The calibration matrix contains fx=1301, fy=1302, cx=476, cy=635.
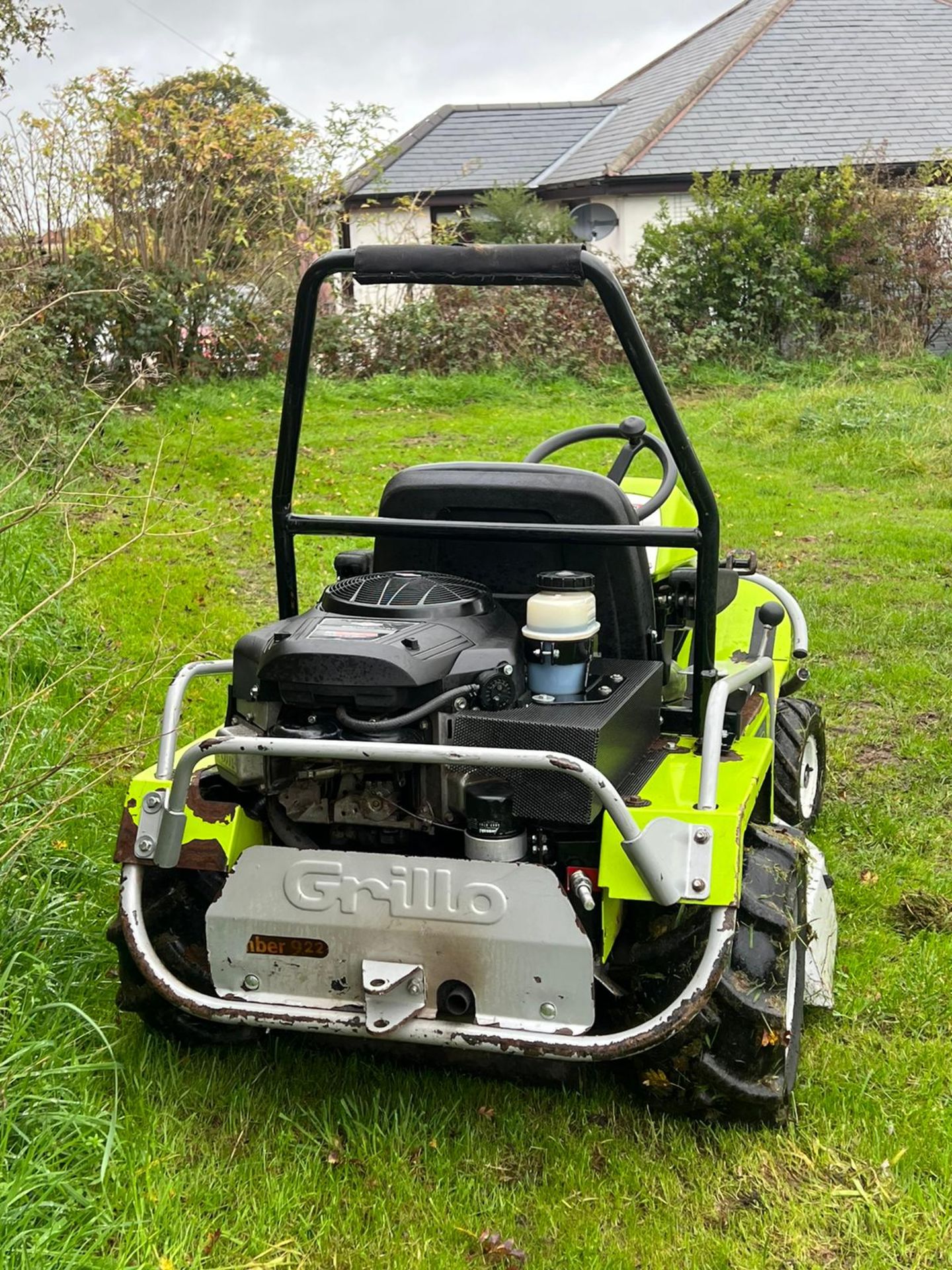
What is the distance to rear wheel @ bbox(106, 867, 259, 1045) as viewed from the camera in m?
2.71

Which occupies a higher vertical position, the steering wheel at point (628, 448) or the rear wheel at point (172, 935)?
the steering wheel at point (628, 448)

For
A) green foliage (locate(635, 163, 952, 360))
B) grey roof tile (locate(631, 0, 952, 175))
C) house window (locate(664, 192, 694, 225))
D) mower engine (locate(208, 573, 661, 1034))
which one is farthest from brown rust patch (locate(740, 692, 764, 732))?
house window (locate(664, 192, 694, 225))

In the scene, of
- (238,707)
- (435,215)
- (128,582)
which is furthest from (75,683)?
(435,215)

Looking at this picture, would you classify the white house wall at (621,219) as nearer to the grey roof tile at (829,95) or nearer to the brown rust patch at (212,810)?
the grey roof tile at (829,95)

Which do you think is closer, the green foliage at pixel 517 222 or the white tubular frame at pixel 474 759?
the white tubular frame at pixel 474 759

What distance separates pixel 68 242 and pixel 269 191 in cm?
257

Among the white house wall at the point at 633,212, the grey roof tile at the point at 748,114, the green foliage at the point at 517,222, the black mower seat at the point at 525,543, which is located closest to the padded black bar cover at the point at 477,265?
the black mower seat at the point at 525,543

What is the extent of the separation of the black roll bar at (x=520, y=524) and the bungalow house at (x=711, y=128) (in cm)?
1345

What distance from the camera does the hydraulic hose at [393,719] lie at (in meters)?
2.41

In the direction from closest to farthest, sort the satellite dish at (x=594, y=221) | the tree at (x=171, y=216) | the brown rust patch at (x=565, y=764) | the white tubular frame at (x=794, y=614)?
the brown rust patch at (x=565, y=764), the white tubular frame at (x=794, y=614), the tree at (x=171, y=216), the satellite dish at (x=594, y=221)

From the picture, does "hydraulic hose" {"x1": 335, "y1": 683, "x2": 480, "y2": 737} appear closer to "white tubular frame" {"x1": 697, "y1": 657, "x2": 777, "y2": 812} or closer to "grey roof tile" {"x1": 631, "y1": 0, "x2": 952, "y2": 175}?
"white tubular frame" {"x1": 697, "y1": 657, "x2": 777, "y2": 812}

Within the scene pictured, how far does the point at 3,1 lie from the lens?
9.10 meters

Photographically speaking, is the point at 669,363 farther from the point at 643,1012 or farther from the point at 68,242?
the point at 643,1012

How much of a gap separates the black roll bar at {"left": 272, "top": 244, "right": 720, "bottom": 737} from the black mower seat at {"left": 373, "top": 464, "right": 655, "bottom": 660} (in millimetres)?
82
